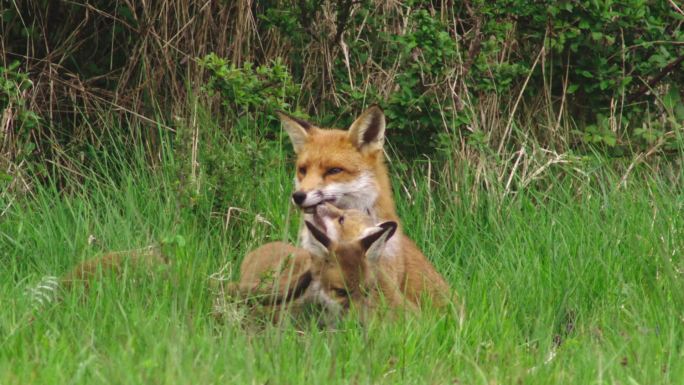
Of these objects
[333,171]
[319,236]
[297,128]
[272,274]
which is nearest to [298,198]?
[333,171]

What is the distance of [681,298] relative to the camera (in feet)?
19.5

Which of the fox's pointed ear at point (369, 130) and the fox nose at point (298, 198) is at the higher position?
the fox's pointed ear at point (369, 130)

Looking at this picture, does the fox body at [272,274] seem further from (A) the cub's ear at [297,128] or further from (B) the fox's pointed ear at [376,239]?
(A) the cub's ear at [297,128]

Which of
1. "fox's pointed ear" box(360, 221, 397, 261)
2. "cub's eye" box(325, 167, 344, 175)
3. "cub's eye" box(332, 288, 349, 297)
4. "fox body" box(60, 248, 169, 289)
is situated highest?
"fox's pointed ear" box(360, 221, 397, 261)

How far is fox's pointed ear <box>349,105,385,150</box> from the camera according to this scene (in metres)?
Result: 7.66

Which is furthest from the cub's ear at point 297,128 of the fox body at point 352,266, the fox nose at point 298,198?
the fox body at point 352,266

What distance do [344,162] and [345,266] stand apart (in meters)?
1.87

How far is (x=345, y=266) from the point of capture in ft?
19.4

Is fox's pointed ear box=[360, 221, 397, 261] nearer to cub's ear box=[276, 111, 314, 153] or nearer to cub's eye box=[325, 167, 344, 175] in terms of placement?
cub's eye box=[325, 167, 344, 175]

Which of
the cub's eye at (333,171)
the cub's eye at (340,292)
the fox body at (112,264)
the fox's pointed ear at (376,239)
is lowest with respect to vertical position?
the cub's eye at (333,171)

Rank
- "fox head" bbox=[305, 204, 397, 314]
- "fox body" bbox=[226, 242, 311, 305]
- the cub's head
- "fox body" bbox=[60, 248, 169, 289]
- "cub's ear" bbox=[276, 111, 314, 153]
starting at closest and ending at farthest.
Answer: "fox head" bbox=[305, 204, 397, 314], "fox body" bbox=[226, 242, 311, 305], "fox body" bbox=[60, 248, 169, 289], the cub's head, "cub's ear" bbox=[276, 111, 314, 153]

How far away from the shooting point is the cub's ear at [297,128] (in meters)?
7.83

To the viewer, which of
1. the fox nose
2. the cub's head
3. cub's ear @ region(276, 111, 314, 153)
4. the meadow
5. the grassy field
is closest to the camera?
the grassy field

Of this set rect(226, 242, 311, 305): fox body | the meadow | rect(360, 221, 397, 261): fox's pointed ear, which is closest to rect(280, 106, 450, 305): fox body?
the meadow
